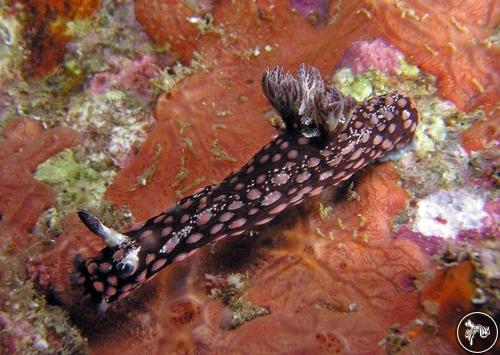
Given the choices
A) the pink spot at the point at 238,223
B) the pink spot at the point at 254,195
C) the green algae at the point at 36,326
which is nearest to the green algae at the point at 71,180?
the green algae at the point at 36,326

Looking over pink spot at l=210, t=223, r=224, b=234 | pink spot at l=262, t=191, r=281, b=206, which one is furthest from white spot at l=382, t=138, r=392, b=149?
pink spot at l=210, t=223, r=224, b=234

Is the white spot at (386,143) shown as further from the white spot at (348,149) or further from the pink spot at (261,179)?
the pink spot at (261,179)

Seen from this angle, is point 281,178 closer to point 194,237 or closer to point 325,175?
point 325,175

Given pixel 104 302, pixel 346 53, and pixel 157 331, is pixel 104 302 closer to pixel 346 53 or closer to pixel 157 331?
pixel 157 331

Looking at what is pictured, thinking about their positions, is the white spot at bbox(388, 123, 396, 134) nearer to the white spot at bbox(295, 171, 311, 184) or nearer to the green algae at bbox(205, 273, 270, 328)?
the white spot at bbox(295, 171, 311, 184)

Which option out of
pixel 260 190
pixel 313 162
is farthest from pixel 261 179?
pixel 313 162
